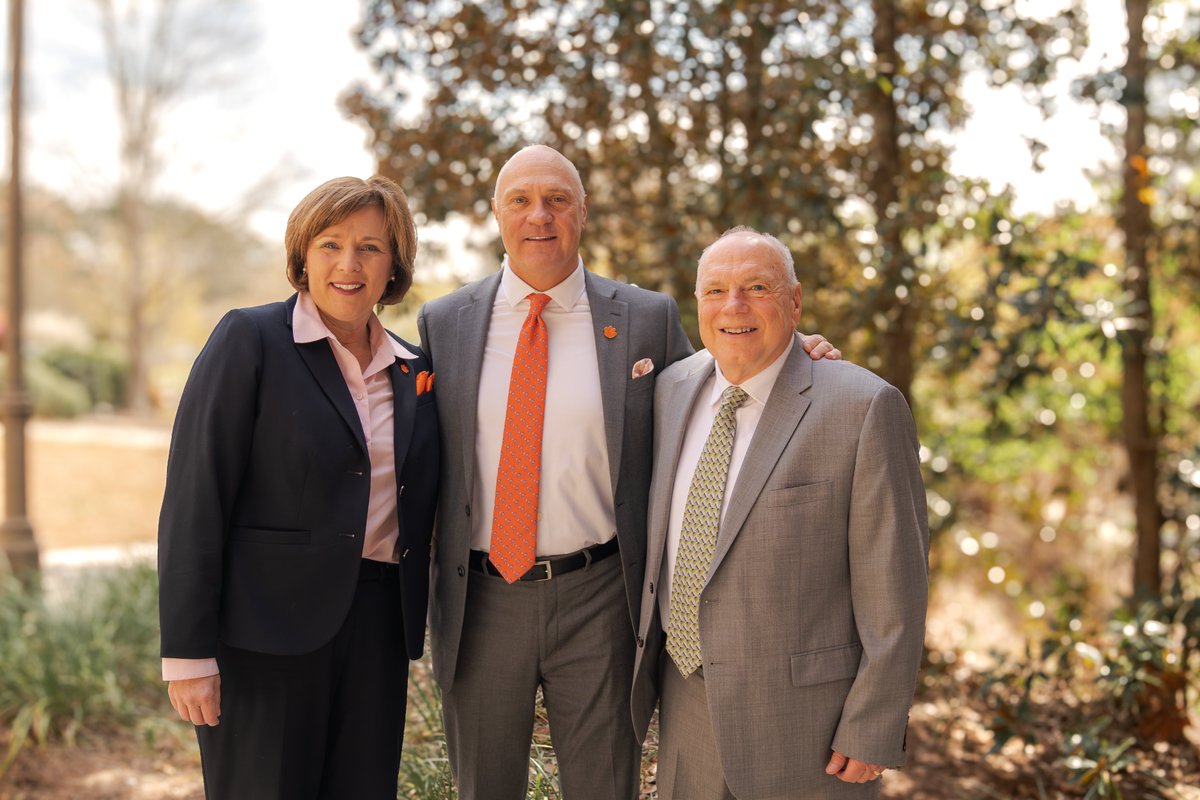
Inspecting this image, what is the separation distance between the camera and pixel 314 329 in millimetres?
2588

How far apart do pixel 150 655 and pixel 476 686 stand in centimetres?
352

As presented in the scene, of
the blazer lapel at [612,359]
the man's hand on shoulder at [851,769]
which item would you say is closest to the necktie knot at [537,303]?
the blazer lapel at [612,359]

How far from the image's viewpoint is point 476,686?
279 cm

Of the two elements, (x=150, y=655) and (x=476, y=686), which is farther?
(x=150, y=655)

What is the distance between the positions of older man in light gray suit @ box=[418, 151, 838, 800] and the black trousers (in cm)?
19

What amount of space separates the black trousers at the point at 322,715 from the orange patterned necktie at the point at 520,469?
0.29 m

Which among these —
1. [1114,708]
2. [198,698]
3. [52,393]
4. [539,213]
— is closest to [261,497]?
[198,698]

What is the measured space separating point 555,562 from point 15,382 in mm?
6220

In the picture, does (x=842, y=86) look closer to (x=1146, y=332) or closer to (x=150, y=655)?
(x=1146, y=332)

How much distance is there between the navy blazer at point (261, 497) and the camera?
93.7 inches

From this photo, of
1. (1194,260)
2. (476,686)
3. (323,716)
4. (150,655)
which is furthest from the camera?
(1194,260)

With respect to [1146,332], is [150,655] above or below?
below

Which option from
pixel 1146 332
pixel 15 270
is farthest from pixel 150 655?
pixel 1146 332

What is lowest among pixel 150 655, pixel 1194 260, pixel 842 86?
pixel 150 655
